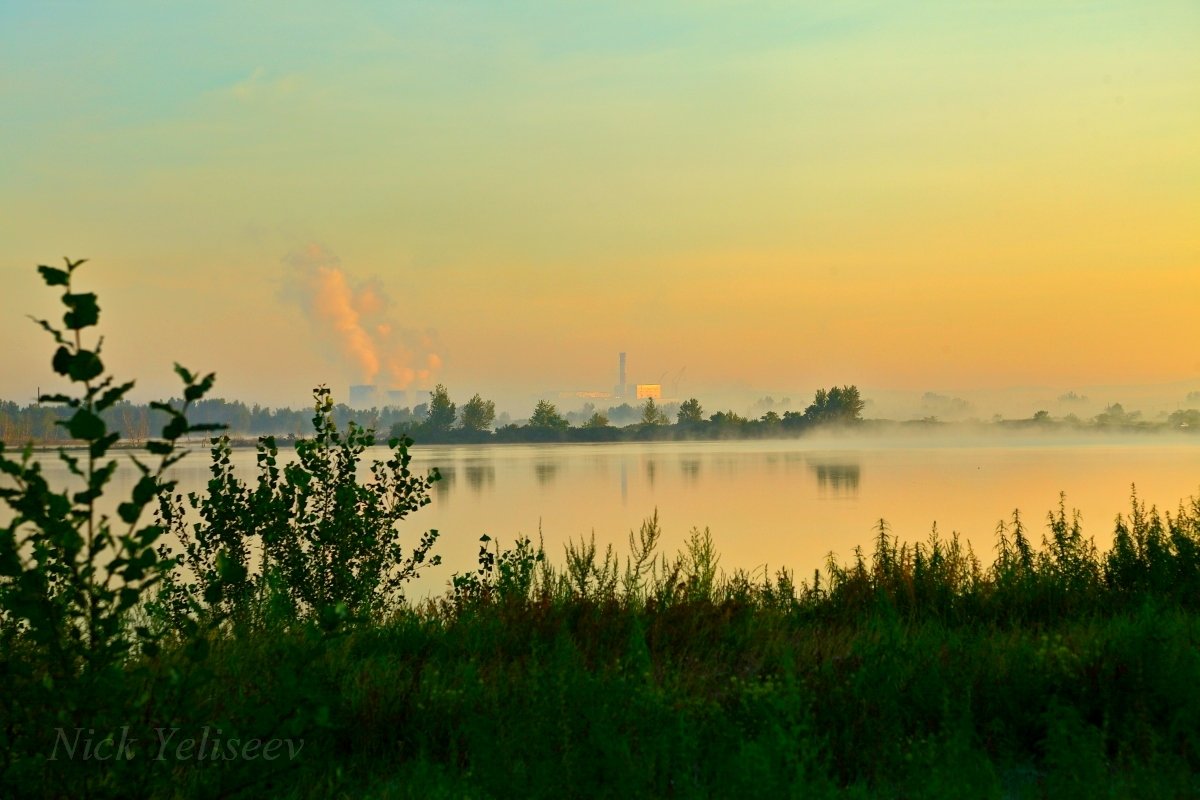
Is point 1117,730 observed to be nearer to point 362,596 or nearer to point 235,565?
point 235,565

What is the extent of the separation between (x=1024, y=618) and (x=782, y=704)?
5.78 metres

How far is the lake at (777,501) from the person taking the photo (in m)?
25.0

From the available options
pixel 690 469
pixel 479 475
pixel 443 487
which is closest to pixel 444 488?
pixel 443 487

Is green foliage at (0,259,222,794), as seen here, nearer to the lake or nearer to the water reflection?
the lake

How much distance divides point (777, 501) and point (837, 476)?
16091 millimetres

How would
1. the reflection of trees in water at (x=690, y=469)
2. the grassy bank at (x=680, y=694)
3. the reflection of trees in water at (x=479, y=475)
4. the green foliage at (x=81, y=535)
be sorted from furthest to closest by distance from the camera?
the reflection of trees in water at (x=690, y=469) < the reflection of trees in water at (x=479, y=475) < the grassy bank at (x=680, y=694) < the green foliage at (x=81, y=535)

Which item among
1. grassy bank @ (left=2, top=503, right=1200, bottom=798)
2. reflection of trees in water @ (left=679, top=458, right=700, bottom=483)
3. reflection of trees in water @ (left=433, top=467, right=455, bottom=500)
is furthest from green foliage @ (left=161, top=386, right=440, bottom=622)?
reflection of trees in water @ (left=679, top=458, right=700, bottom=483)

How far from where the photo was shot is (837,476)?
52.7 metres

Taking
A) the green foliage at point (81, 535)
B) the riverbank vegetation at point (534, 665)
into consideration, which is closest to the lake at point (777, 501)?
the riverbank vegetation at point (534, 665)

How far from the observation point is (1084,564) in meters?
12.1

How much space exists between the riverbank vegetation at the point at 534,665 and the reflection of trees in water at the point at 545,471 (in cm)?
3653

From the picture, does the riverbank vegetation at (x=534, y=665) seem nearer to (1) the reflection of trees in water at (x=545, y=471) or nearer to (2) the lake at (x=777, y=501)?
(2) the lake at (x=777, y=501)

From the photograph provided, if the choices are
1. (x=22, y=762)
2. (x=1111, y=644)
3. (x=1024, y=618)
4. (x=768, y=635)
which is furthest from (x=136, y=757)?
(x=1024, y=618)

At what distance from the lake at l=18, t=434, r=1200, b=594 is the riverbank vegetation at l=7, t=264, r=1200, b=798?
9.36 feet
